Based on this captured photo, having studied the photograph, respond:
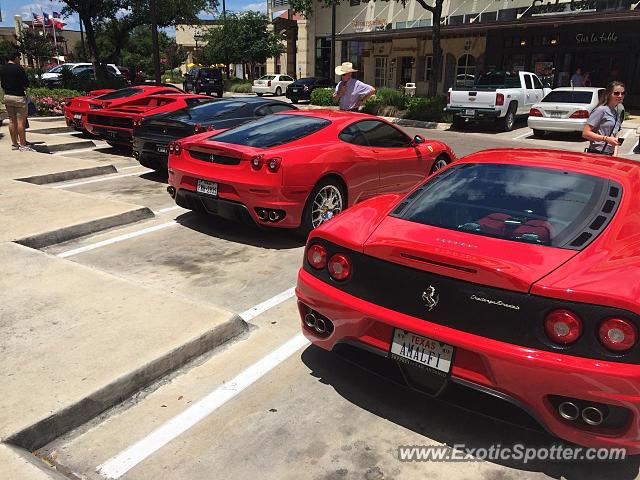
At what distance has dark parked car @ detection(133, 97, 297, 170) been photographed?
8.17m

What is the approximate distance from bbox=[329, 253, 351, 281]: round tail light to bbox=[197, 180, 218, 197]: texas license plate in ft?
9.77

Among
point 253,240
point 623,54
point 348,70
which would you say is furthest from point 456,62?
point 253,240

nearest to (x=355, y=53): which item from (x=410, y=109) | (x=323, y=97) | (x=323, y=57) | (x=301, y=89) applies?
(x=323, y=57)

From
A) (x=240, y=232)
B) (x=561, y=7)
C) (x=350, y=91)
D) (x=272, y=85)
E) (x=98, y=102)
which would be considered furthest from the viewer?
(x=272, y=85)

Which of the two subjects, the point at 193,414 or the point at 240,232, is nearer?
the point at 193,414

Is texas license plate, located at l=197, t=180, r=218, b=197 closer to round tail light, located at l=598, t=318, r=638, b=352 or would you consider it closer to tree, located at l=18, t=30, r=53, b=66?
round tail light, located at l=598, t=318, r=638, b=352

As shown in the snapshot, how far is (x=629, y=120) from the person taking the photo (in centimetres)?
2052

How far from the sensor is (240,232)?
21.5ft

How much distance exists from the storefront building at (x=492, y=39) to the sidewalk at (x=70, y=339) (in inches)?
932

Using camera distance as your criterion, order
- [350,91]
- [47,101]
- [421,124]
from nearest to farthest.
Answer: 1. [350,91]
2. [47,101]
3. [421,124]

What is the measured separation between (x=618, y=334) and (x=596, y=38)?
91.3 ft

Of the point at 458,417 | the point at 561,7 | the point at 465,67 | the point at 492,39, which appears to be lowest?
the point at 458,417

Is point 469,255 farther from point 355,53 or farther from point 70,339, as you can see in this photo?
point 355,53

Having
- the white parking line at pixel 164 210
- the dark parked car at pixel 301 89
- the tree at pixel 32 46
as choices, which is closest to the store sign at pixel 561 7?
the dark parked car at pixel 301 89
